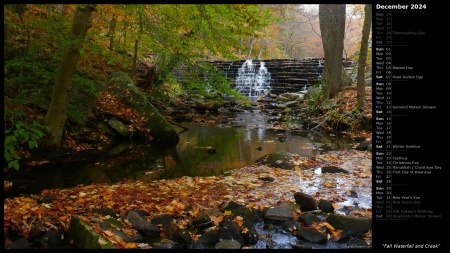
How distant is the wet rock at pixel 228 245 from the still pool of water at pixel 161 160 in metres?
3.92

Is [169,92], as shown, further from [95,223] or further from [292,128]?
[95,223]

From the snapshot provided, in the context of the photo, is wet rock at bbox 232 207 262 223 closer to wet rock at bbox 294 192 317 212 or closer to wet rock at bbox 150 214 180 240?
wet rock at bbox 294 192 317 212

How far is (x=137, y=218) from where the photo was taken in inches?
179

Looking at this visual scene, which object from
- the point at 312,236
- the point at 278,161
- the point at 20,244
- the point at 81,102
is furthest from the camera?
the point at 81,102

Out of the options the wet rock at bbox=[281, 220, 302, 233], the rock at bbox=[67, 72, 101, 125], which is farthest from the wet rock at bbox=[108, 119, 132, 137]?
the wet rock at bbox=[281, 220, 302, 233]

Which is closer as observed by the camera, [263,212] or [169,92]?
[263,212]

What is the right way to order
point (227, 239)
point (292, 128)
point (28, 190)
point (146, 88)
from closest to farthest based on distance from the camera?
1. point (227, 239)
2. point (28, 190)
3. point (292, 128)
4. point (146, 88)

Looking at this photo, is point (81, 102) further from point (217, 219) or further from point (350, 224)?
point (350, 224)

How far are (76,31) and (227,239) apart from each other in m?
5.84

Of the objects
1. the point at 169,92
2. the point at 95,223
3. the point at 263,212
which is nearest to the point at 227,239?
the point at 263,212

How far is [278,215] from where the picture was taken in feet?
15.7

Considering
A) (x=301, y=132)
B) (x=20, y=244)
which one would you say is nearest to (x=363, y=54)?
(x=301, y=132)

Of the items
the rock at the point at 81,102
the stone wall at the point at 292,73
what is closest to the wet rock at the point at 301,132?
the rock at the point at 81,102

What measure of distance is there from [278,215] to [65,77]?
256 inches
